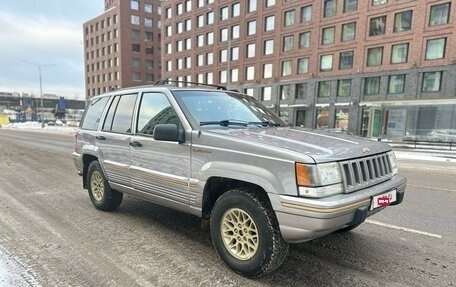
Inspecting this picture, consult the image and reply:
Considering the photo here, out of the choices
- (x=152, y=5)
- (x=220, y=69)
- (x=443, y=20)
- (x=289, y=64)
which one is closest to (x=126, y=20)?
(x=152, y=5)

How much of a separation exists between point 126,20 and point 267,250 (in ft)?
255

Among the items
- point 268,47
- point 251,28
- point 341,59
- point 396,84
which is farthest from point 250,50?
point 396,84

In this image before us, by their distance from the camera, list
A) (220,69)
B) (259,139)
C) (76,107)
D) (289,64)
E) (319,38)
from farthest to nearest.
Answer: (76,107) < (220,69) < (289,64) < (319,38) < (259,139)

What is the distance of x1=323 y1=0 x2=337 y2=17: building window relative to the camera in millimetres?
36681

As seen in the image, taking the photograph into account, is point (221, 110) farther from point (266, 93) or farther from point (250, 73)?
point (250, 73)

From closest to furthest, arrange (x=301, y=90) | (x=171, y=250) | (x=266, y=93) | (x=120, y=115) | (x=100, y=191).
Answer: (x=171, y=250) < (x=120, y=115) < (x=100, y=191) < (x=301, y=90) < (x=266, y=93)

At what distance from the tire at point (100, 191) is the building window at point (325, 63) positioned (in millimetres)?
35903

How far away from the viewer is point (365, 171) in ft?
10.6

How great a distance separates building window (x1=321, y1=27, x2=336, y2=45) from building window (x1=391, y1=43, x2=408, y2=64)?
22.5 ft

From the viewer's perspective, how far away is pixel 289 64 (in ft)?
135

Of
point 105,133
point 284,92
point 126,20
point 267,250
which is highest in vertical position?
point 126,20

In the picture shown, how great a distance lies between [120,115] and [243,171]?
8.44 ft

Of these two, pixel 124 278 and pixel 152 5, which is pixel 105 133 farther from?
pixel 152 5

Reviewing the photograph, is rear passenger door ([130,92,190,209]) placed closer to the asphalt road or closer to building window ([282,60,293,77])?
the asphalt road
